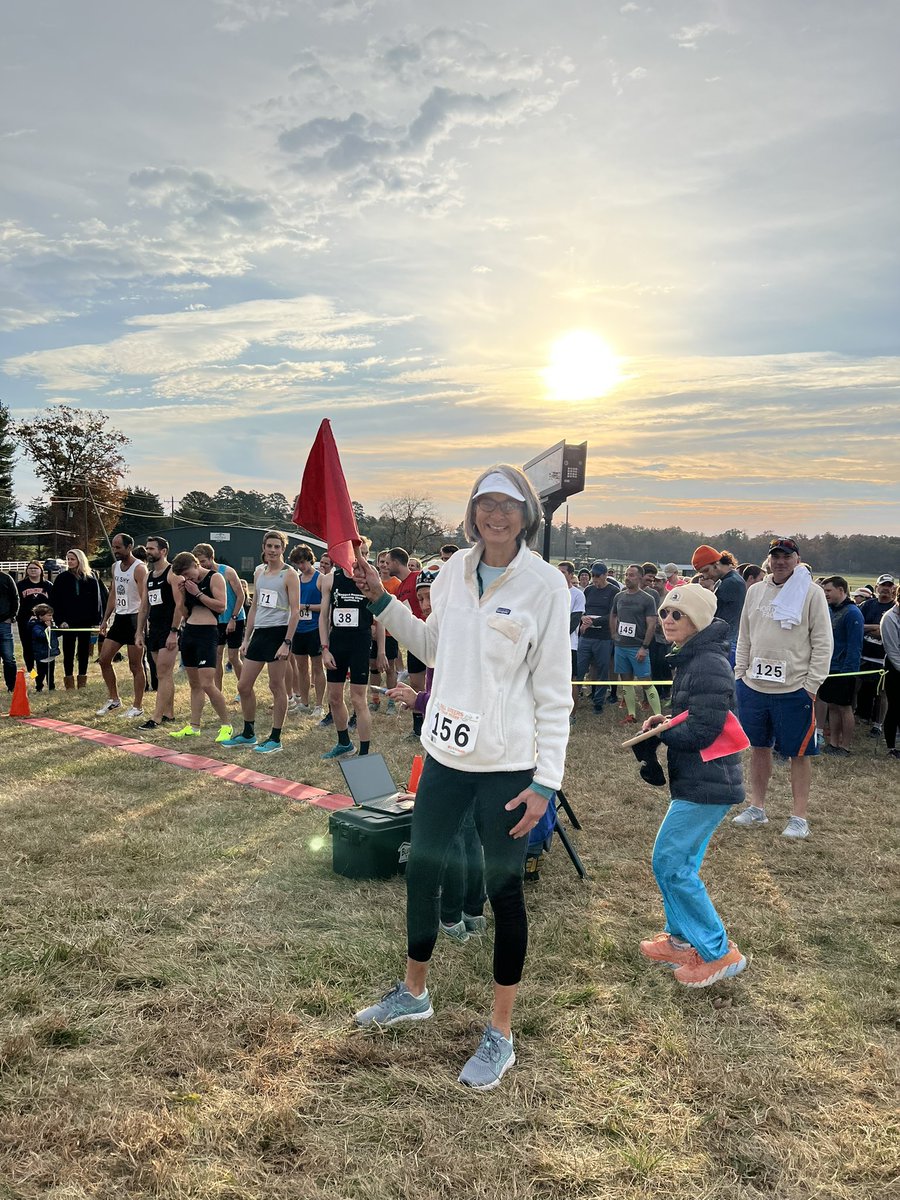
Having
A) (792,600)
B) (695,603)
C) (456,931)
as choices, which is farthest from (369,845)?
(792,600)

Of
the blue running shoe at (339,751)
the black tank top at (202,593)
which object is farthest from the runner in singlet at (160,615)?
the blue running shoe at (339,751)

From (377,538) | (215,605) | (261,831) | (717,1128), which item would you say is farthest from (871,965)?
(377,538)

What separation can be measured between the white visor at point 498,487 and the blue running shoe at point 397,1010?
203 cm

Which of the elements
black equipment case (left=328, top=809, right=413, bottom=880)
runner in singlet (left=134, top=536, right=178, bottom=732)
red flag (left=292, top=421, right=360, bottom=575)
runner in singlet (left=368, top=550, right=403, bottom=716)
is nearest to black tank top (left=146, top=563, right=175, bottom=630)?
runner in singlet (left=134, top=536, right=178, bottom=732)

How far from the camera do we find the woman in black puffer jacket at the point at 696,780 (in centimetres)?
349

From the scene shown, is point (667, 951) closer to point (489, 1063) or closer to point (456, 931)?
point (456, 931)

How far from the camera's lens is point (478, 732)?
2619 millimetres

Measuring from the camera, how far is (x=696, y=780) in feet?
11.5

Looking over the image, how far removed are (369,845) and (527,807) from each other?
2184 mm

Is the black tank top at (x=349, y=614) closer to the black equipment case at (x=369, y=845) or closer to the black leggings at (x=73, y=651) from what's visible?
the black equipment case at (x=369, y=845)

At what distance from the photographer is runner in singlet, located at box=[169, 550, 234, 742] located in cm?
809

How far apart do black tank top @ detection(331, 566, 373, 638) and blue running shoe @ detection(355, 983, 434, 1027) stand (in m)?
4.35

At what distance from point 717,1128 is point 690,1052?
42cm

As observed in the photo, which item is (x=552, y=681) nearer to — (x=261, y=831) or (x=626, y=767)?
(x=261, y=831)
